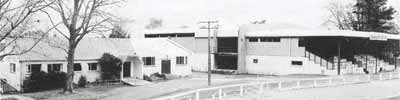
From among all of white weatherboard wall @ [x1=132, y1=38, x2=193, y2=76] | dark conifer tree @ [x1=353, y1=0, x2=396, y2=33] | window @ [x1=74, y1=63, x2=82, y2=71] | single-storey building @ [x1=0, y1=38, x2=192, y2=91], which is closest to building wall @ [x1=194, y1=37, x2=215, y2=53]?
white weatherboard wall @ [x1=132, y1=38, x2=193, y2=76]

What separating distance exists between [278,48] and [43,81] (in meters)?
24.0

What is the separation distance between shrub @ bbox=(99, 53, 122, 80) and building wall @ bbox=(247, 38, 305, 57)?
17298 millimetres

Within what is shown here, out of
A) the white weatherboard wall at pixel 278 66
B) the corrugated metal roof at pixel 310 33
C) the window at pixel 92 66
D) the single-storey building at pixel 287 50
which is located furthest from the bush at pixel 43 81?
the corrugated metal roof at pixel 310 33

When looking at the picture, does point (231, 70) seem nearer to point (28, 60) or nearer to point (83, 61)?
point (83, 61)

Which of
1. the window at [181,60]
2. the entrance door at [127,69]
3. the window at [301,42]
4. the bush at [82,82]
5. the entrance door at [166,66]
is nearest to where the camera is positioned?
the bush at [82,82]

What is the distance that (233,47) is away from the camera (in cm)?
5041

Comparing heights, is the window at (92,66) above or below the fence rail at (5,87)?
above

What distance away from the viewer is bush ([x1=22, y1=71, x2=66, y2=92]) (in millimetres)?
32688

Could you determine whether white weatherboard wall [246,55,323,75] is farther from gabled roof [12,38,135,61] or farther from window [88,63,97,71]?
window [88,63,97,71]

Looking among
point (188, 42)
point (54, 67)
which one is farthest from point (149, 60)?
point (188, 42)

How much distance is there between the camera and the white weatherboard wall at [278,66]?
4406cm

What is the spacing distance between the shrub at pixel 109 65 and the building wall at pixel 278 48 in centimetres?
1730

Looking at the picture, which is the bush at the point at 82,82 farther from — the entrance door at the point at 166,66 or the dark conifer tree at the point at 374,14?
the dark conifer tree at the point at 374,14

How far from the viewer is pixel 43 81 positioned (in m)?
33.4
